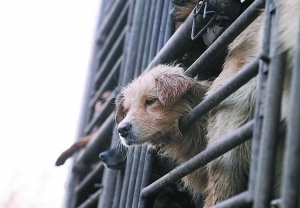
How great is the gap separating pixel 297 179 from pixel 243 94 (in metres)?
1.18

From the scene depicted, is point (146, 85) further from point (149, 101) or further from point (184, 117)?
point (184, 117)

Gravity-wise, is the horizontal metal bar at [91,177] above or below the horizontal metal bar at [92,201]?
above

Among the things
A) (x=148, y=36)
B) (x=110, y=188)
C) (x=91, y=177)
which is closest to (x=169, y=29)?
(x=148, y=36)

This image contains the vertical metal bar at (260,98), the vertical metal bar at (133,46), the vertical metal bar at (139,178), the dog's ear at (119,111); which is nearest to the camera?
the vertical metal bar at (260,98)

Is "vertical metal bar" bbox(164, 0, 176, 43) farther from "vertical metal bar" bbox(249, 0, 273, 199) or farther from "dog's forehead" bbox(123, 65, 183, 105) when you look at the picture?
"vertical metal bar" bbox(249, 0, 273, 199)

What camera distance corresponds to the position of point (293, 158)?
244 centimetres

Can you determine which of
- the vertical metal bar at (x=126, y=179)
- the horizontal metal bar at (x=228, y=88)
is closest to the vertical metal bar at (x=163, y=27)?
the vertical metal bar at (x=126, y=179)

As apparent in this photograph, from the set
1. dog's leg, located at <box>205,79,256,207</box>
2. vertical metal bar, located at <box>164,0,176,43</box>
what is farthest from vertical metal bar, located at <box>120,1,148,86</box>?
dog's leg, located at <box>205,79,256,207</box>

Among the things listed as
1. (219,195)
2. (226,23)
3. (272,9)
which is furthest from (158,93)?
(272,9)

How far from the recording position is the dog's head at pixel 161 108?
4219mm

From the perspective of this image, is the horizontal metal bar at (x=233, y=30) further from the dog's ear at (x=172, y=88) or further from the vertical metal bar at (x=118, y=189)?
the vertical metal bar at (x=118, y=189)

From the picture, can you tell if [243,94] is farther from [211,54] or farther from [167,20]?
[167,20]

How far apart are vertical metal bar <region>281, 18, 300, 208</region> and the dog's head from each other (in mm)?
1688

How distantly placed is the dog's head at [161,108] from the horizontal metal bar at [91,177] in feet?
6.53
